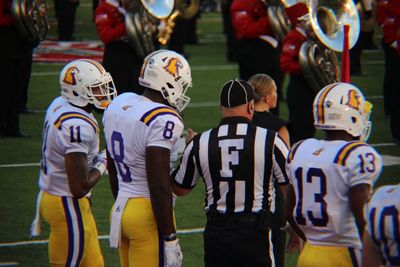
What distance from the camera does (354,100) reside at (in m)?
5.49

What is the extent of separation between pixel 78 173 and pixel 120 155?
14.6 inches

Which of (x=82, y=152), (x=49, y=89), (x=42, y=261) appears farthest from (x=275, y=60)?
(x=82, y=152)

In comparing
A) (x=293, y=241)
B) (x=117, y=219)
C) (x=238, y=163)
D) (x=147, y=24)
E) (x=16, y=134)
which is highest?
(x=147, y=24)

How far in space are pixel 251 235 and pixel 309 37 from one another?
15.9 feet

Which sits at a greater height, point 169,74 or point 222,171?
point 169,74

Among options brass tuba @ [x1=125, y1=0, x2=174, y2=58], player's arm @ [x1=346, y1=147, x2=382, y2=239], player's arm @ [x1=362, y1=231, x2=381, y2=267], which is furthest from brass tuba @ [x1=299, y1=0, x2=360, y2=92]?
player's arm @ [x1=362, y1=231, x2=381, y2=267]

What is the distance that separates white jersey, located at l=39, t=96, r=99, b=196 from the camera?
6.03 metres

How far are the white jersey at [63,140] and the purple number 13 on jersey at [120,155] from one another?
30 centimetres

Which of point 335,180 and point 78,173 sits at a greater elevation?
point 335,180

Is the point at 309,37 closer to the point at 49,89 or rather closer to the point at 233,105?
the point at 233,105

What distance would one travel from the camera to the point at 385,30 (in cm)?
1166

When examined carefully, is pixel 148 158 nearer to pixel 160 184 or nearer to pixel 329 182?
pixel 160 184

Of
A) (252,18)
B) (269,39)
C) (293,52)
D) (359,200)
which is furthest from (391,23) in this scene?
(359,200)

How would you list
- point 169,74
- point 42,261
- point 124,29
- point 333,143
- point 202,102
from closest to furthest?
point 333,143 < point 169,74 < point 42,261 < point 124,29 < point 202,102
